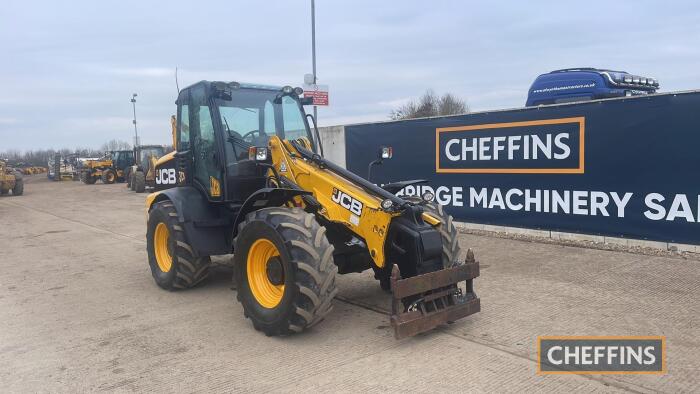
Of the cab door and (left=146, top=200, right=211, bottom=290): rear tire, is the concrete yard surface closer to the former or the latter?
(left=146, top=200, right=211, bottom=290): rear tire

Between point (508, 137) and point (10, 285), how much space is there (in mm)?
8176

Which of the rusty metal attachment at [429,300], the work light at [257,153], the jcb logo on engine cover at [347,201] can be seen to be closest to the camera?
the rusty metal attachment at [429,300]


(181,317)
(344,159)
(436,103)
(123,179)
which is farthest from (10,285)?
(436,103)

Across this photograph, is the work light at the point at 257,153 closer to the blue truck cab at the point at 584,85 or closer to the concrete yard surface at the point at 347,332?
the concrete yard surface at the point at 347,332

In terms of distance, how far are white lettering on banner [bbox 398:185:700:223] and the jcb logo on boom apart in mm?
3284

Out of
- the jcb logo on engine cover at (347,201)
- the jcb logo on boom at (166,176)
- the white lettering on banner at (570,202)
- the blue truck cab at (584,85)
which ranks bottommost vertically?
the white lettering on banner at (570,202)

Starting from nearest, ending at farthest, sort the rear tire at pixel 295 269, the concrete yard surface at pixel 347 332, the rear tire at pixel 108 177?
1. the concrete yard surface at pixel 347 332
2. the rear tire at pixel 295 269
3. the rear tire at pixel 108 177

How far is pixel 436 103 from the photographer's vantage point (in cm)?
4394

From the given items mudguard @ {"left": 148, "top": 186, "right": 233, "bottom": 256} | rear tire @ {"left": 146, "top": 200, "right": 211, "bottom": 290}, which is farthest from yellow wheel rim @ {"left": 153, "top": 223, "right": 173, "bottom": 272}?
mudguard @ {"left": 148, "top": 186, "right": 233, "bottom": 256}

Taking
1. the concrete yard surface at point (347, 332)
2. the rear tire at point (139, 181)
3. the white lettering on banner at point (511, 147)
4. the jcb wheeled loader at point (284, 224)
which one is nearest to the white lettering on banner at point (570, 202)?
the white lettering on banner at point (511, 147)

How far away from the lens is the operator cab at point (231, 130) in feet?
19.9

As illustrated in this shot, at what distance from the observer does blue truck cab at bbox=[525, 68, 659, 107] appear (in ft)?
33.3

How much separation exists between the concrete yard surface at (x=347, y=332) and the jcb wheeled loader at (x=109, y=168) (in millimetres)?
29108

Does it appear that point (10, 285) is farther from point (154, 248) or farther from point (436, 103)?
point (436, 103)
